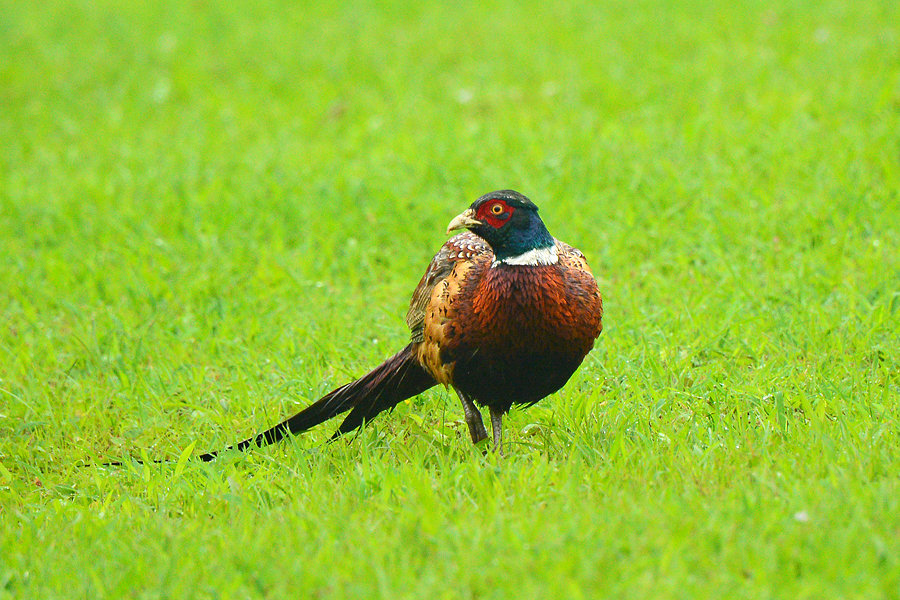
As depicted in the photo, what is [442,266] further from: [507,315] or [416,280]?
[416,280]

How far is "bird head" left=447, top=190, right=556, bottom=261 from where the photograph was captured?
3.89 metres

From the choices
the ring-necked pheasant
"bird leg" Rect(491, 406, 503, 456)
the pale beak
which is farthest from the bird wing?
"bird leg" Rect(491, 406, 503, 456)

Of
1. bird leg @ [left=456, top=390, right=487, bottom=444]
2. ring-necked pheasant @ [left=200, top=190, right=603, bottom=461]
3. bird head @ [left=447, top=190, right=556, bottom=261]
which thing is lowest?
bird leg @ [left=456, top=390, right=487, bottom=444]

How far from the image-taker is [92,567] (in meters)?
3.26

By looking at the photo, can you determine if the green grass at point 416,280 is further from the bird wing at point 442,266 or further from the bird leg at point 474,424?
the bird wing at point 442,266

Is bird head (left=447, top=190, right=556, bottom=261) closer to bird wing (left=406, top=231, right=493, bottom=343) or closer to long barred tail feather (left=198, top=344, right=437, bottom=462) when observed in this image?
bird wing (left=406, top=231, right=493, bottom=343)

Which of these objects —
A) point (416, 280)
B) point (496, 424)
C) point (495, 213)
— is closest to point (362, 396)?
point (496, 424)

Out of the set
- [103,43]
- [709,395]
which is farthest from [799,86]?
[103,43]

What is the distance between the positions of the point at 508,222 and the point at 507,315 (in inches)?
14.7

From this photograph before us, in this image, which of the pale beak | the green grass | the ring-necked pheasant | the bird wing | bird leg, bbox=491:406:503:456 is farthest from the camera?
the bird wing

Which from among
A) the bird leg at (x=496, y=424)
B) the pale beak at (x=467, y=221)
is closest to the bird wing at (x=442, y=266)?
the pale beak at (x=467, y=221)

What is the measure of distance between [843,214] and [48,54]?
8431 mm

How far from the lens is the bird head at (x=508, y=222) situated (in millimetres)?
3887

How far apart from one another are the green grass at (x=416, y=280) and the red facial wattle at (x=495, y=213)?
0.92 meters
